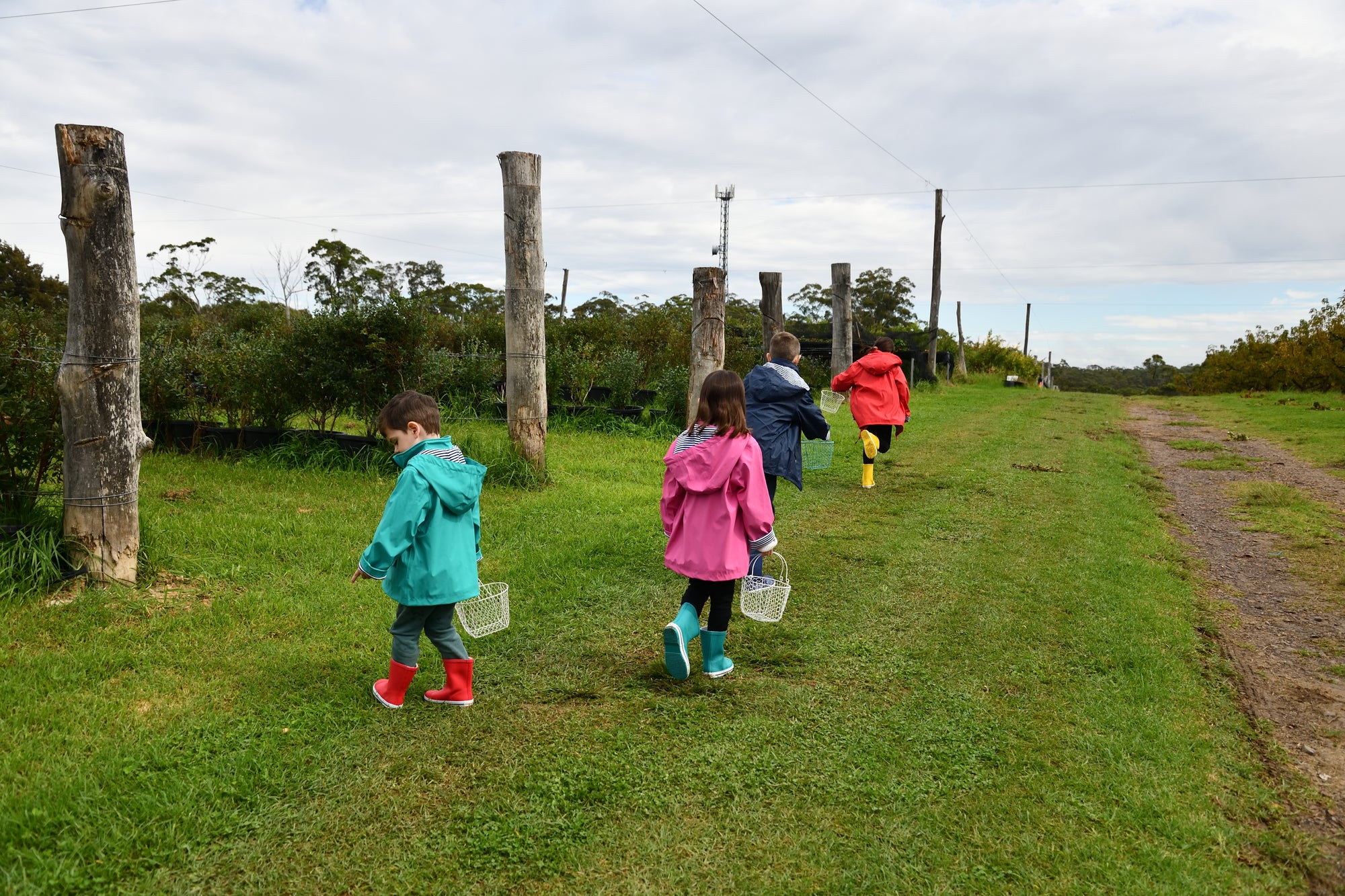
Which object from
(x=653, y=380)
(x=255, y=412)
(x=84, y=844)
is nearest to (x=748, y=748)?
(x=84, y=844)

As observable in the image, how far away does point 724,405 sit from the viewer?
4.26 metres

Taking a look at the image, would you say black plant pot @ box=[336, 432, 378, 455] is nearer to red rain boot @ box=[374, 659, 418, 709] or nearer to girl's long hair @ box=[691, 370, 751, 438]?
red rain boot @ box=[374, 659, 418, 709]

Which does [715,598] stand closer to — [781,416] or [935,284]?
[781,416]

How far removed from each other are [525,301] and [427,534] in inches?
197

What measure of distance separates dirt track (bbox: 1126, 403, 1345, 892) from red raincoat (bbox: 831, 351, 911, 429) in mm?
3070

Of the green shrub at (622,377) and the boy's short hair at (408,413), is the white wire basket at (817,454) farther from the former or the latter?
the boy's short hair at (408,413)

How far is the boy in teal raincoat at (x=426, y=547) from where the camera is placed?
3.68 meters

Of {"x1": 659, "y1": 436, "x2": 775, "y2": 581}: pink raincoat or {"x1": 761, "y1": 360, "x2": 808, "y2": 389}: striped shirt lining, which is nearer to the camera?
{"x1": 659, "y1": 436, "x2": 775, "y2": 581}: pink raincoat

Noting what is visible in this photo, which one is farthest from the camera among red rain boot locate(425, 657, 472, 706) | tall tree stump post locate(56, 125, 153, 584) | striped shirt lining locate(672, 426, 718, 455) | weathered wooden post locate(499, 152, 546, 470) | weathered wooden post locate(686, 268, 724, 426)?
weathered wooden post locate(686, 268, 724, 426)

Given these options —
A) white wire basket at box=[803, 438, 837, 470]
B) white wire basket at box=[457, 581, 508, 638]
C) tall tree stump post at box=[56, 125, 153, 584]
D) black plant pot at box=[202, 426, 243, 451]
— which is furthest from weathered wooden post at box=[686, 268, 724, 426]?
tall tree stump post at box=[56, 125, 153, 584]

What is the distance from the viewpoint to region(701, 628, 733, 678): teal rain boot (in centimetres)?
434

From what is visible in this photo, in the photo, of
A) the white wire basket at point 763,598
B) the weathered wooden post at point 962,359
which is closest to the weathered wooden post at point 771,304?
the white wire basket at point 763,598

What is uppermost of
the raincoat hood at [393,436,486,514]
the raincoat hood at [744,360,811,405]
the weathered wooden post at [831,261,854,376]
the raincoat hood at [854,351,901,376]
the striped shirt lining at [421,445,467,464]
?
the weathered wooden post at [831,261,854,376]

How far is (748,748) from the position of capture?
365 cm
